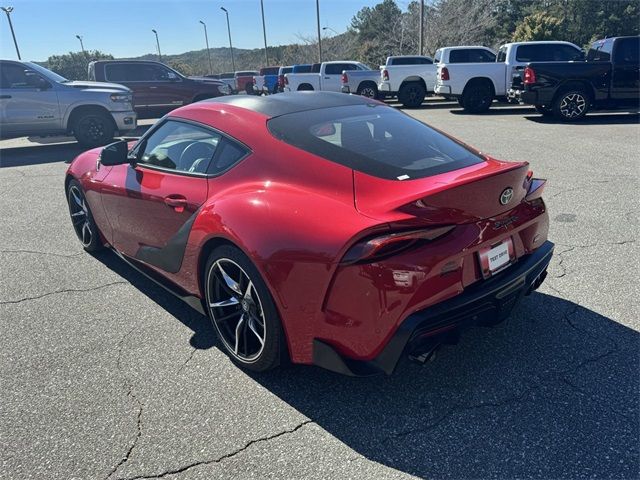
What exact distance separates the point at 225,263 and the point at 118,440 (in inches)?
40.3

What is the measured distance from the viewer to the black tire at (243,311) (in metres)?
2.45

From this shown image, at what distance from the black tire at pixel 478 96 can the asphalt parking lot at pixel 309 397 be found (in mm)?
12071

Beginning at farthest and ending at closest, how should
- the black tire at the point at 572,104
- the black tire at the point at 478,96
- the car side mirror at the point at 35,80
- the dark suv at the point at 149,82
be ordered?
the black tire at the point at 478,96 < the dark suv at the point at 149,82 < the black tire at the point at 572,104 < the car side mirror at the point at 35,80

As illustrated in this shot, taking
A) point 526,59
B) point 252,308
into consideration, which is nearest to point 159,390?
point 252,308

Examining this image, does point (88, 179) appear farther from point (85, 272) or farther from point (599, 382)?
point (599, 382)

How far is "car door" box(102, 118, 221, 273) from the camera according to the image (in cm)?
301

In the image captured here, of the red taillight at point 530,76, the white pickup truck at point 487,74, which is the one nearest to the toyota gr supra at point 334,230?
the red taillight at point 530,76

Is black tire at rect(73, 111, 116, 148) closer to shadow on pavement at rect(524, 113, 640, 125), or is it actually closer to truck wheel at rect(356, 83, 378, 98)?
shadow on pavement at rect(524, 113, 640, 125)

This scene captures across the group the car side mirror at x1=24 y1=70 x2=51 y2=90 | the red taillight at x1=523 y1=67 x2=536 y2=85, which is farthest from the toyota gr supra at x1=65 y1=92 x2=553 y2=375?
the red taillight at x1=523 y1=67 x2=536 y2=85

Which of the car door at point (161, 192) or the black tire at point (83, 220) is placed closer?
the car door at point (161, 192)

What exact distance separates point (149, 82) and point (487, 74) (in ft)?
34.0

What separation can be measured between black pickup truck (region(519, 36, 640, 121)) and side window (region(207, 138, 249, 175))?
35.6 feet

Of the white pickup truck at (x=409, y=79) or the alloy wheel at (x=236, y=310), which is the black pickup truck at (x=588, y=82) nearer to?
the white pickup truck at (x=409, y=79)

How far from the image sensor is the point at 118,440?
90.7 inches
